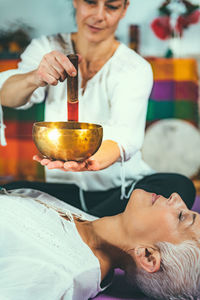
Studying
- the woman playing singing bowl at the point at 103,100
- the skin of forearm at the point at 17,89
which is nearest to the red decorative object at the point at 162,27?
the woman playing singing bowl at the point at 103,100

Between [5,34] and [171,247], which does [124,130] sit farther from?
[5,34]

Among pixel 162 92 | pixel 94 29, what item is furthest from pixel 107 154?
pixel 162 92

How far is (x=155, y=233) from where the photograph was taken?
2.93 feet

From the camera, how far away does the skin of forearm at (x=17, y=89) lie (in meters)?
1.17

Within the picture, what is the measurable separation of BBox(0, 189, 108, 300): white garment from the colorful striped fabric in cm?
119

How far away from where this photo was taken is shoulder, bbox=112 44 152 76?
132 cm

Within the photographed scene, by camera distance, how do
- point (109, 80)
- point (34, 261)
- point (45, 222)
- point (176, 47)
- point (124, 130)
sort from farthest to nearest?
point (176, 47)
point (109, 80)
point (124, 130)
point (45, 222)
point (34, 261)

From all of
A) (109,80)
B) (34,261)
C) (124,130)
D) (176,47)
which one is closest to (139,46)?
(176,47)

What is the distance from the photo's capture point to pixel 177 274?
834 millimetres

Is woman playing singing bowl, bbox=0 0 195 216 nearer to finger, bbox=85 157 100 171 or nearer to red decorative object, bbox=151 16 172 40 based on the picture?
finger, bbox=85 157 100 171

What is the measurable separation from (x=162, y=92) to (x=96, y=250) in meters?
1.27

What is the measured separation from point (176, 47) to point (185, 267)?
1320 mm

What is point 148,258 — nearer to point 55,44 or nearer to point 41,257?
point 41,257

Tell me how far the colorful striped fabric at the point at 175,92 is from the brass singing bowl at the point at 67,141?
1128 millimetres
